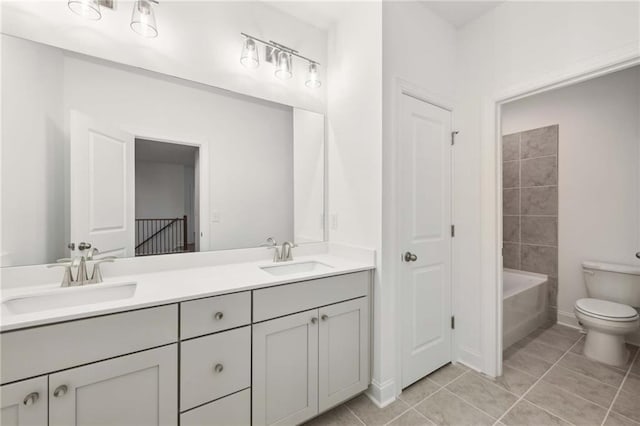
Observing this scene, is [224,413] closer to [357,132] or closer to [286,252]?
[286,252]

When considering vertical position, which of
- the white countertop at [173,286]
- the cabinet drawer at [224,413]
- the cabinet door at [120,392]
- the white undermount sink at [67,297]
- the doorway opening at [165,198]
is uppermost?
the doorway opening at [165,198]

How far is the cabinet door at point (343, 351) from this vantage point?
4.90 ft

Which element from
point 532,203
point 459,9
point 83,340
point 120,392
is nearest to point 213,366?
point 120,392

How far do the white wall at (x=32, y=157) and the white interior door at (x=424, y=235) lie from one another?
1.86 meters

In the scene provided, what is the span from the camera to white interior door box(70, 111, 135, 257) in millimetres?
1314

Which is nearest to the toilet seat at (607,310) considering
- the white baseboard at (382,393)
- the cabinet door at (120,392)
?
the white baseboard at (382,393)

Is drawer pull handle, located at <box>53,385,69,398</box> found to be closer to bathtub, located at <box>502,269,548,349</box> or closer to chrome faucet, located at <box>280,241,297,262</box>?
chrome faucet, located at <box>280,241,297,262</box>

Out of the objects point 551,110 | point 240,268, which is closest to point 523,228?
point 551,110

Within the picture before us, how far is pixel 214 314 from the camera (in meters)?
1.17

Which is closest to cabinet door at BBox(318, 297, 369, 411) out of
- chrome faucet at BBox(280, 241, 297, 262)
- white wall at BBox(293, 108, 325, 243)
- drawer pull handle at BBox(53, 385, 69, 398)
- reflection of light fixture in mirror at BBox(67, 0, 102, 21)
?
chrome faucet at BBox(280, 241, 297, 262)

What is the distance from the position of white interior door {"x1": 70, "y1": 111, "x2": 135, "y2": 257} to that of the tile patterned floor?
4.92ft

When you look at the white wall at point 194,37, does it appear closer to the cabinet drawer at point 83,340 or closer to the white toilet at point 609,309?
the cabinet drawer at point 83,340

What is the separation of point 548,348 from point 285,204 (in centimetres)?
259

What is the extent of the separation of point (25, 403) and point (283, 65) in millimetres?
2093
